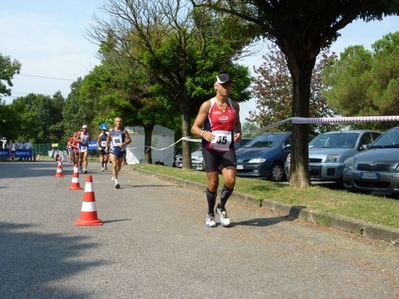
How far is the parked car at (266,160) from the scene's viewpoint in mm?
16062

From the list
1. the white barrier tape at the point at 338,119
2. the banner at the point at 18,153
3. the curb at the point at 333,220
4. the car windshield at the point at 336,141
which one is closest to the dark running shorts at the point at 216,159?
the curb at the point at 333,220

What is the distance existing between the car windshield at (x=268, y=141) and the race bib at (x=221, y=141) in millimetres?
9570

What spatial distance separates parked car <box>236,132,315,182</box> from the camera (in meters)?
16.1

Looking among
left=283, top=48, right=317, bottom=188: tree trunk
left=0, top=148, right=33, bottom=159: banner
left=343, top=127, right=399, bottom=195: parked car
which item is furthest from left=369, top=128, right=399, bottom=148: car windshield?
left=0, top=148, right=33, bottom=159: banner

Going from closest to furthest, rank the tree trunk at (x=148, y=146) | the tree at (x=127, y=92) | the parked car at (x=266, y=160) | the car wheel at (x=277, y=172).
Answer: the parked car at (x=266, y=160)
the car wheel at (x=277, y=172)
the tree at (x=127, y=92)
the tree trunk at (x=148, y=146)

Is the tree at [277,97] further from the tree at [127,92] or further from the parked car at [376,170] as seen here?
the parked car at [376,170]

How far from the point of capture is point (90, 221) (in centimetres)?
767

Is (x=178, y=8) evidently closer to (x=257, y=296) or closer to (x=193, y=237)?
(x=193, y=237)

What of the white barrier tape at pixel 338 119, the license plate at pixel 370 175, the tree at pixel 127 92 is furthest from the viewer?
the tree at pixel 127 92

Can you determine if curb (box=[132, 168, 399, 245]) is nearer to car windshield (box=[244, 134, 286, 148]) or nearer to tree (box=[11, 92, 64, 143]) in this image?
car windshield (box=[244, 134, 286, 148])

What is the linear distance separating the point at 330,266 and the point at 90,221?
3601 millimetres

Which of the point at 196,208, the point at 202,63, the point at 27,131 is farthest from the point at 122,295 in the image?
the point at 27,131

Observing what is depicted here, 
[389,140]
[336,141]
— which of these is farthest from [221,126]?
[336,141]

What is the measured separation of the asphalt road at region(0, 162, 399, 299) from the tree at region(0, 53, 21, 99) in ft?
169
